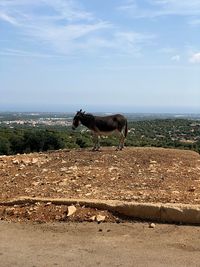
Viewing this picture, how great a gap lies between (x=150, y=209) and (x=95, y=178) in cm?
297

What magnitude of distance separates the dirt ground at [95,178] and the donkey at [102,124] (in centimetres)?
102

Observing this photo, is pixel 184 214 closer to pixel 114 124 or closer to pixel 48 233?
pixel 48 233

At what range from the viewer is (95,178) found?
11953 millimetres

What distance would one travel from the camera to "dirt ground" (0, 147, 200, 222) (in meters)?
9.86

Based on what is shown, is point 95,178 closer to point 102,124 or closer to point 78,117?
point 102,124

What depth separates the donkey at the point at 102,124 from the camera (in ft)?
53.3

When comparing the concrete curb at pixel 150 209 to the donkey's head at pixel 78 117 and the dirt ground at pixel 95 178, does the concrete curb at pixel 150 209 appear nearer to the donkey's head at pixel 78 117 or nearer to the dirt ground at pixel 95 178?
the dirt ground at pixel 95 178

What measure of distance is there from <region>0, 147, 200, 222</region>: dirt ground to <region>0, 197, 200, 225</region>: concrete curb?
0.19m

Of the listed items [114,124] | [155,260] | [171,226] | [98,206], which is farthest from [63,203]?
[114,124]

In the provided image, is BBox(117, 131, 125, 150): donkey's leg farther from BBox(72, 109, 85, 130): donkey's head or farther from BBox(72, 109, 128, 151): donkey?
BBox(72, 109, 85, 130): donkey's head

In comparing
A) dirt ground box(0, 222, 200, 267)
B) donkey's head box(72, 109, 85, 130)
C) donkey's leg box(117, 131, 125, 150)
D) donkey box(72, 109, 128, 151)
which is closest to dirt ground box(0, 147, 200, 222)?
dirt ground box(0, 222, 200, 267)

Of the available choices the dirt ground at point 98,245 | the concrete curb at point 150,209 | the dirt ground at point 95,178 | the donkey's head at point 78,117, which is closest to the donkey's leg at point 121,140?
the dirt ground at point 95,178

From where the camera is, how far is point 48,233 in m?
8.66

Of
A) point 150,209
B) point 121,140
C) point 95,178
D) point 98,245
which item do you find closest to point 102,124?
point 121,140
